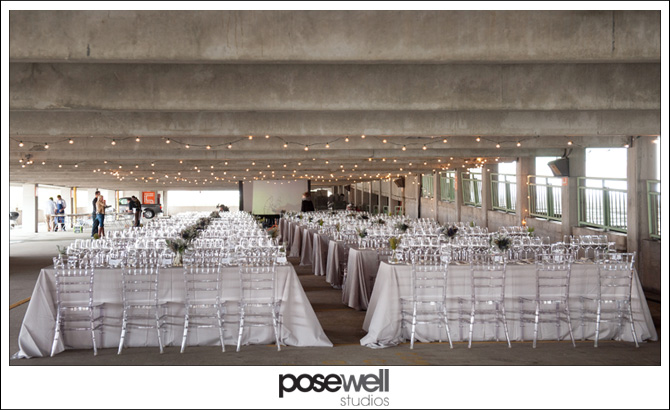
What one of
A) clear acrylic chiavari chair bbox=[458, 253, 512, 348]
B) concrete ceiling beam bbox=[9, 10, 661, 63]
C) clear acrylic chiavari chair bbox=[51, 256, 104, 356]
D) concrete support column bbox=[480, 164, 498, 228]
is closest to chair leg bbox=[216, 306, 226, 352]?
clear acrylic chiavari chair bbox=[51, 256, 104, 356]

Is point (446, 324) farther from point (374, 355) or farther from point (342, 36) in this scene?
point (342, 36)

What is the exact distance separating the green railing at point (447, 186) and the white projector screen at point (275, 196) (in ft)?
25.2

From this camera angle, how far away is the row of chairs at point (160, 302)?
6602 mm

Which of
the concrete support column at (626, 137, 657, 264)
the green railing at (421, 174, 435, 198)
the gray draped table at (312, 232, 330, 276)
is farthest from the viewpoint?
the green railing at (421, 174, 435, 198)

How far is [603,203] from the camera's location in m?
13.9

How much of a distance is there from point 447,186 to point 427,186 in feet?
13.5

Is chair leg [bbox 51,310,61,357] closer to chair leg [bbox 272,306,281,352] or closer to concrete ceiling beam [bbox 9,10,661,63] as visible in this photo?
chair leg [bbox 272,306,281,352]

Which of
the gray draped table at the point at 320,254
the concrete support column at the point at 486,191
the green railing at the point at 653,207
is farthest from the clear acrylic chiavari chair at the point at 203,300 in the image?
the concrete support column at the point at 486,191

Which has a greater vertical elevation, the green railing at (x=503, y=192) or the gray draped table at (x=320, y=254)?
the green railing at (x=503, y=192)

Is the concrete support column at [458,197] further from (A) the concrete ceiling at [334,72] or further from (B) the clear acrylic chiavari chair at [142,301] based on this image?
(B) the clear acrylic chiavari chair at [142,301]

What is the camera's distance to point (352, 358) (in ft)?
20.6

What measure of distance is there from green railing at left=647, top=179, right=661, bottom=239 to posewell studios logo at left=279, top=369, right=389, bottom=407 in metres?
8.07

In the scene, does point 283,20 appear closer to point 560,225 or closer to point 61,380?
point 61,380

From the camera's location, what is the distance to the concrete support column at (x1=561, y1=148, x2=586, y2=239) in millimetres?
15047
